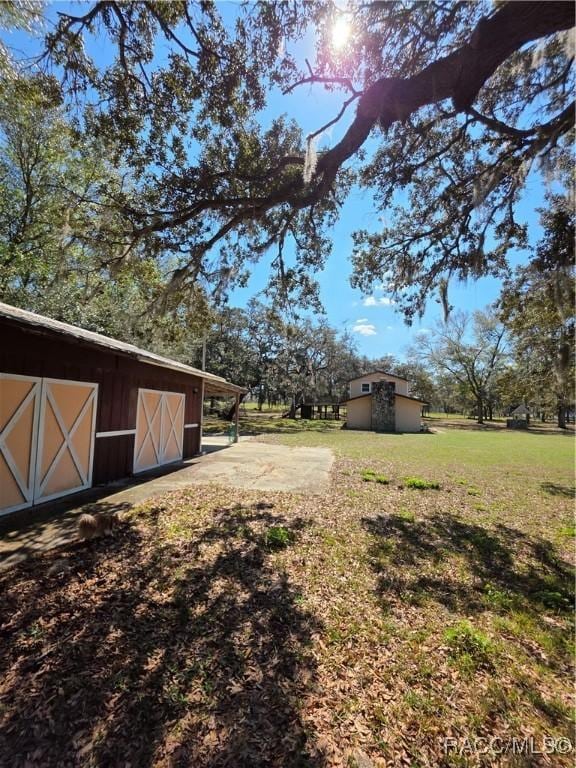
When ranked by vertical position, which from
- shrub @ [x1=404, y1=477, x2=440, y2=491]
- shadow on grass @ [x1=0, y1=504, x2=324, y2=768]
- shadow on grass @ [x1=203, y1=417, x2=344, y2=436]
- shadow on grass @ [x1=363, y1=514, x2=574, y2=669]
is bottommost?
shadow on grass @ [x1=363, y1=514, x2=574, y2=669]

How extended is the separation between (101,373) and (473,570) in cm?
746

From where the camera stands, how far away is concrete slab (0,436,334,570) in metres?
4.46

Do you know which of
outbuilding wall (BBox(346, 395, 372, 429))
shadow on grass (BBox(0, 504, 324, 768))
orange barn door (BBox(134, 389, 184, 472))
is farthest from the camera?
outbuilding wall (BBox(346, 395, 372, 429))

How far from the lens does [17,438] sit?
5.48 metres

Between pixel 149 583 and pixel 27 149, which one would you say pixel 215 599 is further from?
pixel 27 149

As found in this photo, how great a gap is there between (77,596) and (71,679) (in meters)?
1.05

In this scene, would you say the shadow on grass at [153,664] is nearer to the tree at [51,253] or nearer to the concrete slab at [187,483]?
the concrete slab at [187,483]

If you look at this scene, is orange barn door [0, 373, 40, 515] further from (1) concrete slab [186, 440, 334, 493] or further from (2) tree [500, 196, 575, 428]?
(2) tree [500, 196, 575, 428]

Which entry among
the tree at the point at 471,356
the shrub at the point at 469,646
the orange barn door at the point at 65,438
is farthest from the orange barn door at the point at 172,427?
the tree at the point at 471,356

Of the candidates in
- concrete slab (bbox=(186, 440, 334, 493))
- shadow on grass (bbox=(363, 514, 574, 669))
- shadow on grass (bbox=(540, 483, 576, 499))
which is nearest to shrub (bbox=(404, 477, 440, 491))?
concrete slab (bbox=(186, 440, 334, 493))

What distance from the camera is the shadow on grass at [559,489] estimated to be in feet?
26.7

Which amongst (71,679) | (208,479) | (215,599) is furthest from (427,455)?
(71,679)

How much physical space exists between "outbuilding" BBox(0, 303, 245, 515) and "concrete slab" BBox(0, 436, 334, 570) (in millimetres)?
520

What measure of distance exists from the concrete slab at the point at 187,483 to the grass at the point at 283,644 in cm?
67
